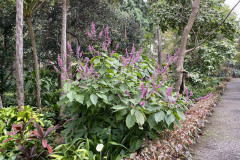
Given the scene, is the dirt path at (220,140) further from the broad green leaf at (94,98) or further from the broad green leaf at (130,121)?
the broad green leaf at (94,98)

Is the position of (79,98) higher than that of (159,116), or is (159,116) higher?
(79,98)

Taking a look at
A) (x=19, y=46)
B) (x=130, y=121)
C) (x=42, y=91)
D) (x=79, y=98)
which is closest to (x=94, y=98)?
(x=79, y=98)

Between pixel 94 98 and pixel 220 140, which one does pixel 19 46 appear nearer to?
pixel 94 98

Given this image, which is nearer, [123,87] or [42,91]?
[123,87]

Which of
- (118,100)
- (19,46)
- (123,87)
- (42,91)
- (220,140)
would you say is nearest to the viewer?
(123,87)

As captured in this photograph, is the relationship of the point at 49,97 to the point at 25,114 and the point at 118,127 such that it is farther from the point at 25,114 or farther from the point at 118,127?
the point at 118,127

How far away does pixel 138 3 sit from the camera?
51.9ft

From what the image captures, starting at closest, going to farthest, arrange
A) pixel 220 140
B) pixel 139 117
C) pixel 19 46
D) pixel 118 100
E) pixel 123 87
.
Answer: pixel 139 117 < pixel 123 87 < pixel 118 100 < pixel 220 140 < pixel 19 46

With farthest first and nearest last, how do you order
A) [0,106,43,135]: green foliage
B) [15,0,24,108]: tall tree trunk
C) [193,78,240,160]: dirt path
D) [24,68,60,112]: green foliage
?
[24,68,60,112]: green foliage < [15,0,24,108]: tall tree trunk < [0,106,43,135]: green foliage < [193,78,240,160]: dirt path

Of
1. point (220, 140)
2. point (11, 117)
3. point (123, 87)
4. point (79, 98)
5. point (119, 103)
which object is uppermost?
point (123, 87)

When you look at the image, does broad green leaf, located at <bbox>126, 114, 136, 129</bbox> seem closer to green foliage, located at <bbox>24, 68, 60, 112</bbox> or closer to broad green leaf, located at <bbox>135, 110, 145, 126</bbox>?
broad green leaf, located at <bbox>135, 110, 145, 126</bbox>

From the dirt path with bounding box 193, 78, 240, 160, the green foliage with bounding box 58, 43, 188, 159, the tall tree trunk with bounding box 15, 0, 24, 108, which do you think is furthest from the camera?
the tall tree trunk with bounding box 15, 0, 24, 108

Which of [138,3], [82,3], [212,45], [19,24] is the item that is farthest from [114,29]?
[138,3]

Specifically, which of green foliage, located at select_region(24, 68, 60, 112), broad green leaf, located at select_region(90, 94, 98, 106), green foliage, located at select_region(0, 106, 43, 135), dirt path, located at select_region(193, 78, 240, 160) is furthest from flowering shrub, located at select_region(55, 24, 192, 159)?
green foliage, located at select_region(24, 68, 60, 112)
